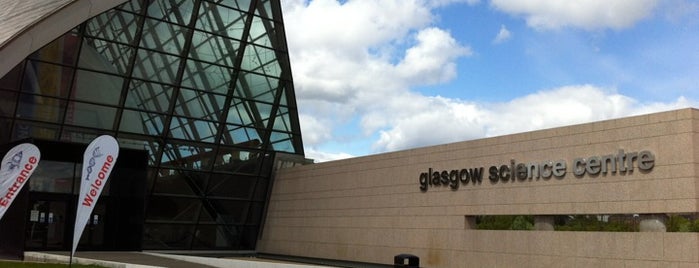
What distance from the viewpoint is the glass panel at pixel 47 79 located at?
28938mm

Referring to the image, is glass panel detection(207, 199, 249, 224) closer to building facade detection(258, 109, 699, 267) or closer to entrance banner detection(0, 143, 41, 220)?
building facade detection(258, 109, 699, 267)

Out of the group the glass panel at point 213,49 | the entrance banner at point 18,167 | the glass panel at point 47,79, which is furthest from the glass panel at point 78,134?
the entrance banner at point 18,167

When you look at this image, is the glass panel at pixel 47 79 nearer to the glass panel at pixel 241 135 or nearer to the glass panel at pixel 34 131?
the glass panel at pixel 34 131

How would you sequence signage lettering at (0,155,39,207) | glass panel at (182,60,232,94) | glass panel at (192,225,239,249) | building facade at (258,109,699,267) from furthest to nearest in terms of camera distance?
glass panel at (192,225,239,249) → glass panel at (182,60,232,94) → signage lettering at (0,155,39,207) → building facade at (258,109,699,267)

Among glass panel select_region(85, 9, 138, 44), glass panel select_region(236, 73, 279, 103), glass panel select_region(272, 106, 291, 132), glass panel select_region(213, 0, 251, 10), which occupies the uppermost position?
glass panel select_region(213, 0, 251, 10)

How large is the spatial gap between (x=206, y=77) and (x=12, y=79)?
8.29 metres

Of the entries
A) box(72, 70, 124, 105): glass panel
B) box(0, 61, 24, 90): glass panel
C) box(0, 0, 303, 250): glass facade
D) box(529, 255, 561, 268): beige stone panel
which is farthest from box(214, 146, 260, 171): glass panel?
box(529, 255, 561, 268): beige stone panel

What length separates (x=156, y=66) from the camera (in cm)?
3203

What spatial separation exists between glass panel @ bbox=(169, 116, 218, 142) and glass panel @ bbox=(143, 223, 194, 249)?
159 inches

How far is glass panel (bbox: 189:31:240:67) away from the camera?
33.2 m

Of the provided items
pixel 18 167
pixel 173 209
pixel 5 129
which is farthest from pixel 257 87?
pixel 18 167

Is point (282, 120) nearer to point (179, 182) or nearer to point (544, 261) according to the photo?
point (179, 182)

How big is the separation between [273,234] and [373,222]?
7761 mm

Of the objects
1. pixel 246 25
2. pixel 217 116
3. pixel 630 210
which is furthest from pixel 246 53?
pixel 630 210
